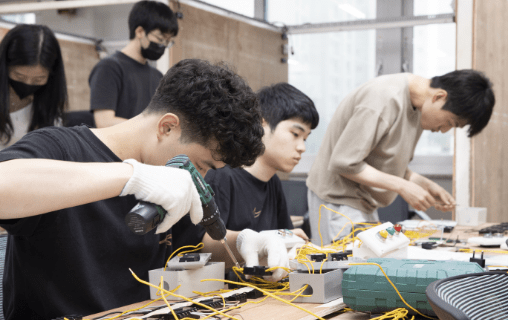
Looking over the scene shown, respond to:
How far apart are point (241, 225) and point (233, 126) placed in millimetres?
617

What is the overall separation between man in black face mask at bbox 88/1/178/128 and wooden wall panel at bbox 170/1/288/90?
0.19m

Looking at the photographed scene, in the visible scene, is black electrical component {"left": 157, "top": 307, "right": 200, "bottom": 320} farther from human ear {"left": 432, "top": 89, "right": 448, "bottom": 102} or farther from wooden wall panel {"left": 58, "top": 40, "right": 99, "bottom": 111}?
wooden wall panel {"left": 58, "top": 40, "right": 99, "bottom": 111}

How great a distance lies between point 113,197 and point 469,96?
1467mm

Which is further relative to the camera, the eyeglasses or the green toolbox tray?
the eyeglasses

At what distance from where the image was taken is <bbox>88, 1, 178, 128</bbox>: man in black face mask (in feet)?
6.75

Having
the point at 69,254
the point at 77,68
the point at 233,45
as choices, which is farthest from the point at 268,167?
the point at 77,68

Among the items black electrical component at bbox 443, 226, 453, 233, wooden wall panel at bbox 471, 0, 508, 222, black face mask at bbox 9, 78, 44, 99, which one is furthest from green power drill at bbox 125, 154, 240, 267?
wooden wall panel at bbox 471, 0, 508, 222

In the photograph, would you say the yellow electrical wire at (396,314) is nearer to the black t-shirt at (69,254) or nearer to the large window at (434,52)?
the black t-shirt at (69,254)

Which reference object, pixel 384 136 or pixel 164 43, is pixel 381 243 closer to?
pixel 384 136

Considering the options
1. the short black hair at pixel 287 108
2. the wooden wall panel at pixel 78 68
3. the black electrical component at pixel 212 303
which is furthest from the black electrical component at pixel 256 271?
the wooden wall panel at pixel 78 68

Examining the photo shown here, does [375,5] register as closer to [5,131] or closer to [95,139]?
[5,131]

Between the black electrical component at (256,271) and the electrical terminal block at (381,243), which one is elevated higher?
the electrical terminal block at (381,243)

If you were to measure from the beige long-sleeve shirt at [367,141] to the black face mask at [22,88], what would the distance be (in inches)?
49.1

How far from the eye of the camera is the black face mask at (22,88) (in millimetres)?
1892
